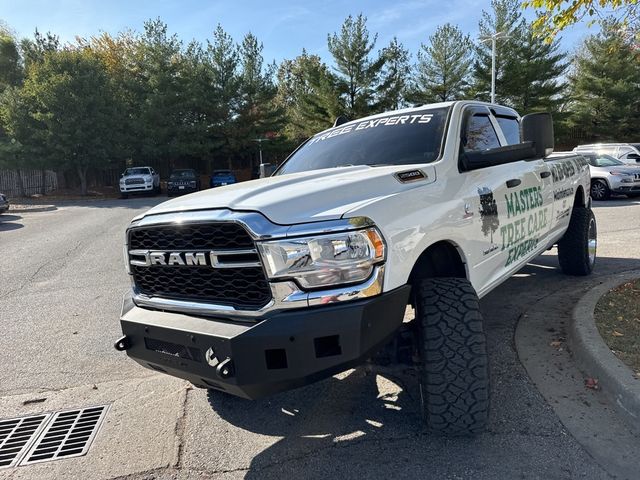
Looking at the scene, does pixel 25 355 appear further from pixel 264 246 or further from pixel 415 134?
pixel 415 134

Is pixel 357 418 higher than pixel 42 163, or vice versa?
pixel 42 163

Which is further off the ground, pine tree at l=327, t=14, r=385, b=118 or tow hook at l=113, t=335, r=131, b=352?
pine tree at l=327, t=14, r=385, b=118

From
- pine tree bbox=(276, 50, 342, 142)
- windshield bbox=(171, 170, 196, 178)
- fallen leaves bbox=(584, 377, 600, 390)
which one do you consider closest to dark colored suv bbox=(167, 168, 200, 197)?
windshield bbox=(171, 170, 196, 178)

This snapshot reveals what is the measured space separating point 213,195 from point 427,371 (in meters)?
1.57

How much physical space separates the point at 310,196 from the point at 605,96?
1502 inches

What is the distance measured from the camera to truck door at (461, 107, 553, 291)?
3232mm

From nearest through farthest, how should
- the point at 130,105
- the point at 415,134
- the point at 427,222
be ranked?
the point at 427,222
the point at 415,134
the point at 130,105

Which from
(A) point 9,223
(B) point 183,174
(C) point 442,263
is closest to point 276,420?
(C) point 442,263

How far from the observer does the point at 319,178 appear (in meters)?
A: 2.89

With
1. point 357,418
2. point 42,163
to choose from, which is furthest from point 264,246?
point 42,163

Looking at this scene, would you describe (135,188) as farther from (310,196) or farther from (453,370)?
(453,370)

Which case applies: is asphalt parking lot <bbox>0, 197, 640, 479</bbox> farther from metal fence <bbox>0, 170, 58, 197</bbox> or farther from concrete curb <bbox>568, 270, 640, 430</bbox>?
metal fence <bbox>0, 170, 58, 197</bbox>

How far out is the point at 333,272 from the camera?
84.4 inches

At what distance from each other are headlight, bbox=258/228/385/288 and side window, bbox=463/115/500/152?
1.70 metres
